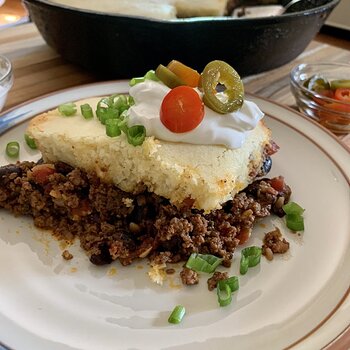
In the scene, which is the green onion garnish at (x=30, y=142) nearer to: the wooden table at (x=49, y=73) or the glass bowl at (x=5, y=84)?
the glass bowl at (x=5, y=84)

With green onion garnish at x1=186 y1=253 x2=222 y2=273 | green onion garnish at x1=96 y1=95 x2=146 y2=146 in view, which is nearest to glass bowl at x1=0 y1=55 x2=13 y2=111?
green onion garnish at x1=96 y1=95 x2=146 y2=146

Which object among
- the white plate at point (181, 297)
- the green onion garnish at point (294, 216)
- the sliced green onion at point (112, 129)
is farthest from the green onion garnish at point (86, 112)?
the green onion garnish at point (294, 216)

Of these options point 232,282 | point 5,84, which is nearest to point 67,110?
point 5,84

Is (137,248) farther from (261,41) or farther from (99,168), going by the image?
(261,41)

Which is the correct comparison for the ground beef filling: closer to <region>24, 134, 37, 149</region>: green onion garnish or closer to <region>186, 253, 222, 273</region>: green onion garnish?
<region>186, 253, 222, 273</region>: green onion garnish

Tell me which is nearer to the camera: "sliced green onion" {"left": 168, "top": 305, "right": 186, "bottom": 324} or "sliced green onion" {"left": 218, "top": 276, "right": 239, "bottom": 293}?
"sliced green onion" {"left": 168, "top": 305, "right": 186, "bottom": 324}

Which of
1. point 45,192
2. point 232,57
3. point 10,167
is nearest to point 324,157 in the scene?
point 232,57
